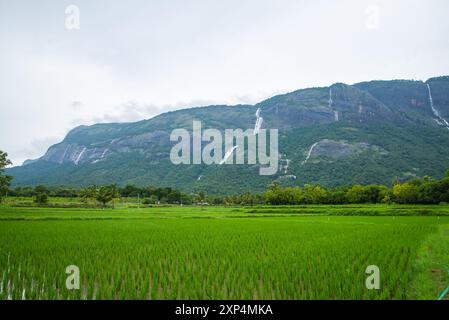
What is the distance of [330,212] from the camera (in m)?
43.9

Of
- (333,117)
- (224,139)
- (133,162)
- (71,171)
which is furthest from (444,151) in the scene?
(71,171)

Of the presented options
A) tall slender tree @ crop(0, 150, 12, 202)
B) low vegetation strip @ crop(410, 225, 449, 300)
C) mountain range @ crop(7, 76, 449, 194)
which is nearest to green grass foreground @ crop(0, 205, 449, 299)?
low vegetation strip @ crop(410, 225, 449, 300)

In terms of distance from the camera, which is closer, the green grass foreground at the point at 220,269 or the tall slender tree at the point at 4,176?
the green grass foreground at the point at 220,269

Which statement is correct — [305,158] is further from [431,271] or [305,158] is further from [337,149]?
[431,271]

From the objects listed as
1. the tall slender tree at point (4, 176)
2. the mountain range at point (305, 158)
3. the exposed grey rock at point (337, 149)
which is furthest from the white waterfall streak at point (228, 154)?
the tall slender tree at point (4, 176)

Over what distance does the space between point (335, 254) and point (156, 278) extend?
614 centimetres

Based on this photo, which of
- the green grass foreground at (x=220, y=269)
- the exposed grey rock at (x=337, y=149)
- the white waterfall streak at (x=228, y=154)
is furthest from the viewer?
the white waterfall streak at (x=228, y=154)

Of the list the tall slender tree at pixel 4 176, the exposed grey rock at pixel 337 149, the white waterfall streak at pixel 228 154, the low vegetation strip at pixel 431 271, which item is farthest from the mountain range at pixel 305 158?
the low vegetation strip at pixel 431 271

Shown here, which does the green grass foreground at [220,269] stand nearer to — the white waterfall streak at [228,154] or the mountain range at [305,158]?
the mountain range at [305,158]

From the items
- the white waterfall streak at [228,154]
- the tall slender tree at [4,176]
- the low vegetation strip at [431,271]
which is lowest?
the low vegetation strip at [431,271]

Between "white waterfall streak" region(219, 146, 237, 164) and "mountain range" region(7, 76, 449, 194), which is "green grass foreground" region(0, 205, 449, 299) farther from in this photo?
"white waterfall streak" region(219, 146, 237, 164)

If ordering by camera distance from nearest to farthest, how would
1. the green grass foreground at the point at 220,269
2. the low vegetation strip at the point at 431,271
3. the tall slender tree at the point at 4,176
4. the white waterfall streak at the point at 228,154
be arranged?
the green grass foreground at the point at 220,269
the low vegetation strip at the point at 431,271
the tall slender tree at the point at 4,176
the white waterfall streak at the point at 228,154

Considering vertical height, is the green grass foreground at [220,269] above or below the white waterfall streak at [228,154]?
below
